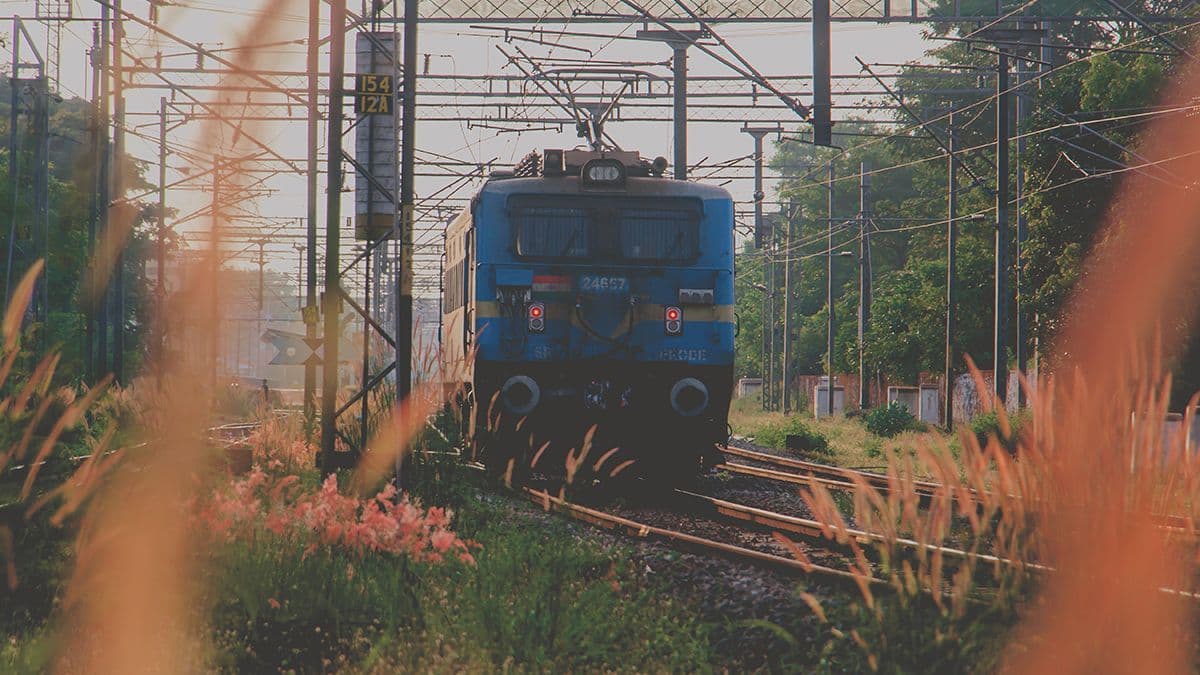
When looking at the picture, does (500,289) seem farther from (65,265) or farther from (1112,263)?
(65,265)

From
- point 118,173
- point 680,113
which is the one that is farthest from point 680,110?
point 118,173

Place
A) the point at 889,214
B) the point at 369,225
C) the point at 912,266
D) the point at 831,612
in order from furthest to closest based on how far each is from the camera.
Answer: the point at 889,214 < the point at 912,266 < the point at 369,225 < the point at 831,612

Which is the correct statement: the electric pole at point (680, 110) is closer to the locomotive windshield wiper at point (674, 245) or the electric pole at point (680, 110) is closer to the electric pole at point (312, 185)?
the electric pole at point (312, 185)

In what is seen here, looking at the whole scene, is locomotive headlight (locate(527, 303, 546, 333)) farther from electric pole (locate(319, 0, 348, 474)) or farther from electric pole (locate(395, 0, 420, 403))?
electric pole (locate(319, 0, 348, 474))

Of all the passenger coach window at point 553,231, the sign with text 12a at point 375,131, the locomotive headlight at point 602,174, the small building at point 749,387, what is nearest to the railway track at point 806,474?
the passenger coach window at point 553,231

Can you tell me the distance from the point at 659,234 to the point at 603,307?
1.00 metres

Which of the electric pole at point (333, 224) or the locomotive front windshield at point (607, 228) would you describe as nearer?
the electric pole at point (333, 224)

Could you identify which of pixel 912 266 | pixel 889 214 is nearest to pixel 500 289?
pixel 912 266

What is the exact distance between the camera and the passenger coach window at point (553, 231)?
538 inches

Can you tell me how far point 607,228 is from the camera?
1377 cm

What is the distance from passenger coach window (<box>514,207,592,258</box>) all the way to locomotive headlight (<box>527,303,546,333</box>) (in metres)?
0.58

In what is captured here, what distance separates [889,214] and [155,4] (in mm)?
32833

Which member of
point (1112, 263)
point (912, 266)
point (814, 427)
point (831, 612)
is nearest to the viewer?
point (831, 612)

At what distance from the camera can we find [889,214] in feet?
165
